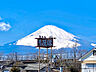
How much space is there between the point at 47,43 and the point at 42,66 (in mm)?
7884

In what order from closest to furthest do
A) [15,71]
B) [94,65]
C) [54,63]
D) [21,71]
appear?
[94,65], [15,71], [21,71], [54,63]

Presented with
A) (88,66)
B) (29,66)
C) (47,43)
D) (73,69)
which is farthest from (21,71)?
(88,66)

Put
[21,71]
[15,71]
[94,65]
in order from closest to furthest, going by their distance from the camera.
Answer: [94,65] → [15,71] → [21,71]

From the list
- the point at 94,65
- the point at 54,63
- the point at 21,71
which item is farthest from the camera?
the point at 54,63

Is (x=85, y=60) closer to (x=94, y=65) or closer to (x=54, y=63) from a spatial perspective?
(x=94, y=65)

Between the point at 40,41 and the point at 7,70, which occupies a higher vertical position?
the point at 40,41

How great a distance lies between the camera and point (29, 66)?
44062 mm

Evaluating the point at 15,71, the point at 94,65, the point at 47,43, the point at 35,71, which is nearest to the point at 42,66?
the point at 35,71

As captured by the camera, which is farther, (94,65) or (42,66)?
(42,66)

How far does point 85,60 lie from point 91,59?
2.14 ft

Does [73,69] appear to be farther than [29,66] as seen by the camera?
No

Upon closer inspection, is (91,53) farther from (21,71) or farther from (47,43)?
(21,71)

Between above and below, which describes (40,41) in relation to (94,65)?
above

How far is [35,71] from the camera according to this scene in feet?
137
